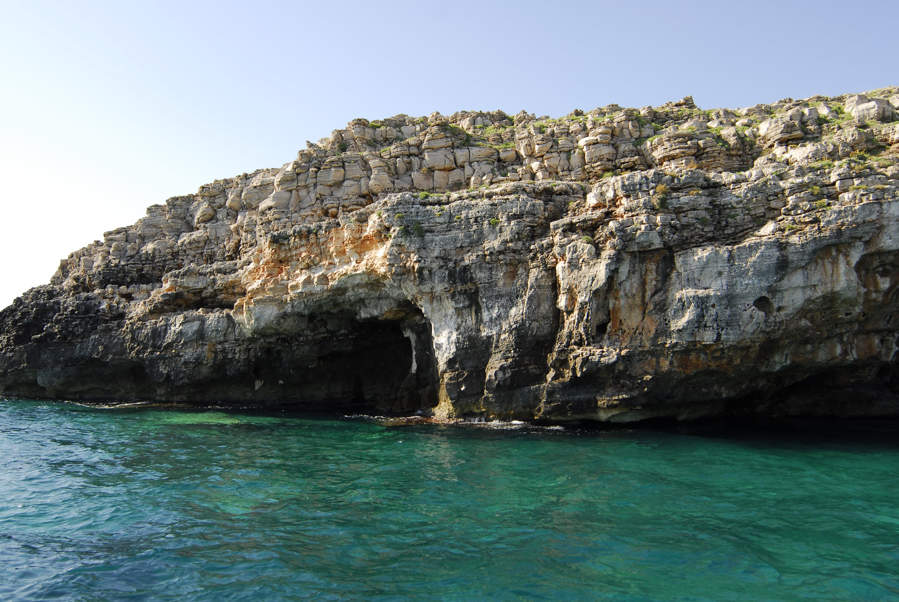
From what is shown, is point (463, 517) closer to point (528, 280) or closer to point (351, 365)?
point (528, 280)

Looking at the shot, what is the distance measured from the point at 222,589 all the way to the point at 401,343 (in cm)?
1838

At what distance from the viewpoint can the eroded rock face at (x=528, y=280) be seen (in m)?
16.9

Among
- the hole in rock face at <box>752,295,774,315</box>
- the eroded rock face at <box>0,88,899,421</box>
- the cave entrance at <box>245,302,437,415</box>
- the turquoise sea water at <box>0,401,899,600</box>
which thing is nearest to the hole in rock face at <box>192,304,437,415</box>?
the cave entrance at <box>245,302,437,415</box>

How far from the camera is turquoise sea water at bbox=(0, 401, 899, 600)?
888cm

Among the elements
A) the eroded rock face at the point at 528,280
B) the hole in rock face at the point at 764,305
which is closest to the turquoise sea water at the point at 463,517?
the eroded rock face at the point at 528,280

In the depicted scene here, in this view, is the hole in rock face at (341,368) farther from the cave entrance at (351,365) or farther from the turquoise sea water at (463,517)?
the turquoise sea water at (463,517)

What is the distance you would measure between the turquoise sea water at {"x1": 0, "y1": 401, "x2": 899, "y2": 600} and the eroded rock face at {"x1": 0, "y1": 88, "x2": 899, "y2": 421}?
2476 mm

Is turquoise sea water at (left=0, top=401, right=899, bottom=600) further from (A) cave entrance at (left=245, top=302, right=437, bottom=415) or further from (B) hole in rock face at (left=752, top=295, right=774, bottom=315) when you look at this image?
(A) cave entrance at (left=245, top=302, right=437, bottom=415)

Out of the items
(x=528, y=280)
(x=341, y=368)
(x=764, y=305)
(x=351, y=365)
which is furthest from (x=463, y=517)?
(x=341, y=368)

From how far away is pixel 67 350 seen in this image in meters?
29.5

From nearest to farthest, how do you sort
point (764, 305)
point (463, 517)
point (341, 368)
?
point (463, 517) → point (764, 305) → point (341, 368)

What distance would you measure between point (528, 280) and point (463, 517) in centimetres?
1002

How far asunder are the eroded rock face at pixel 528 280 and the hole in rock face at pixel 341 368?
0.35ft

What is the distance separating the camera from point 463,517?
451 inches
